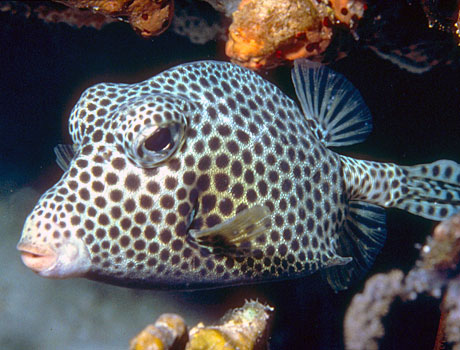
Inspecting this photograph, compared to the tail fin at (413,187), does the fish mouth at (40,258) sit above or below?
below

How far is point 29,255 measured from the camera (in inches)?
90.9

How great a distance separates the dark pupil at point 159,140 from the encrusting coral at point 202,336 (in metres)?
1.25

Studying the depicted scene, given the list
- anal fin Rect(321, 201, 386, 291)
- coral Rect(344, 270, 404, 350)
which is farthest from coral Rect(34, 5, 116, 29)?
coral Rect(344, 270, 404, 350)

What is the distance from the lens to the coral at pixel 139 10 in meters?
3.21

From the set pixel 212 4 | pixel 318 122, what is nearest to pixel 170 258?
pixel 318 122

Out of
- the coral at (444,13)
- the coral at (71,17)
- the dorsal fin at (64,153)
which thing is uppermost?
the coral at (444,13)

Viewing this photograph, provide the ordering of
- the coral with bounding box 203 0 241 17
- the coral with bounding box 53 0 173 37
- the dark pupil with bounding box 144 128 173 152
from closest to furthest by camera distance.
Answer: the dark pupil with bounding box 144 128 173 152
the coral with bounding box 53 0 173 37
the coral with bounding box 203 0 241 17

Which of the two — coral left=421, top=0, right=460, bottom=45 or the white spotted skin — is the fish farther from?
coral left=421, top=0, right=460, bottom=45

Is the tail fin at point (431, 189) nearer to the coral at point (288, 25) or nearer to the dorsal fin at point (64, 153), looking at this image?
the coral at point (288, 25)

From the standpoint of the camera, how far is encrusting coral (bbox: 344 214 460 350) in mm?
2662

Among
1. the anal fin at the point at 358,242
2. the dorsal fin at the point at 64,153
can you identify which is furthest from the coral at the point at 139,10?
the anal fin at the point at 358,242

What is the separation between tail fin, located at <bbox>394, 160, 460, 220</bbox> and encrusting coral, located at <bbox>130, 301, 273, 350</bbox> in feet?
6.35

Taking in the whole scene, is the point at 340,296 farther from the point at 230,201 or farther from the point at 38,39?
the point at 38,39

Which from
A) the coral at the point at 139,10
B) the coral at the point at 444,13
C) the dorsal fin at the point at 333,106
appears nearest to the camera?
the coral at the point at 444,13
